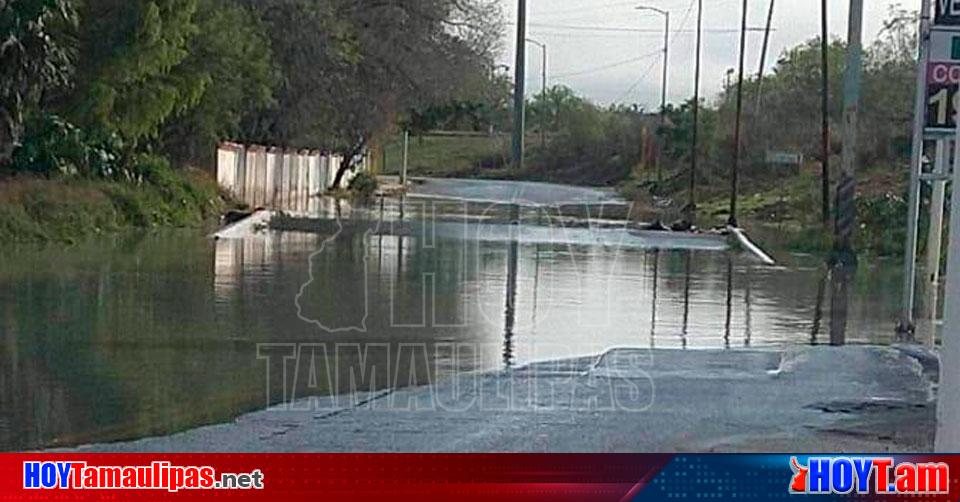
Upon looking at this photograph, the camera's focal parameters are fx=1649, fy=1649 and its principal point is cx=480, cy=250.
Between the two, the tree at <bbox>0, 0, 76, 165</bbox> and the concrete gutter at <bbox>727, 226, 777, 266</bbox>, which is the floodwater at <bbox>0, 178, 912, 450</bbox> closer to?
the concrete gutter at <bbox>727, 226, 777, 266</bbox>

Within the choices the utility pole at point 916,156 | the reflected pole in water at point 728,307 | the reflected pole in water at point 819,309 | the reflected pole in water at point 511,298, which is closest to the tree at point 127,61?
the reflected pole in water at point 511,298

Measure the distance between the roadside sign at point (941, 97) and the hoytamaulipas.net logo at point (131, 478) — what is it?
38.3 feet

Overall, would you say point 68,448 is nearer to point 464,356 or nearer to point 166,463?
point 166,463

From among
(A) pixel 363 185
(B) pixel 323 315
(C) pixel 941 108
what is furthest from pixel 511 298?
(A) pixel 363 185

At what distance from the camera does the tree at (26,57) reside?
2844 cm

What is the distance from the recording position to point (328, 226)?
1521 inches

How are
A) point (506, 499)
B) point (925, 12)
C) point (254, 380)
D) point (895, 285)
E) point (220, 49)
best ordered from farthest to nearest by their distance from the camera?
1. point (220, 49)
2. point (895, 285)
3. point (925, 12)
4. point (254, 380)
5. point (506, 499)

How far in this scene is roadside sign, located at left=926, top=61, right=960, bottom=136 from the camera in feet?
55.3

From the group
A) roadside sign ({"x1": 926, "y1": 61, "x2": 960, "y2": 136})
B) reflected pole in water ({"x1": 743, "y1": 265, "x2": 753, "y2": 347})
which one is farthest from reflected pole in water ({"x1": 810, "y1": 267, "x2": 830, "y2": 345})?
roadside sign ({"x1": 926, "y1": 61, "x2": 960, "y2": 136})

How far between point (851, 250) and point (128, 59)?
49.1 ft

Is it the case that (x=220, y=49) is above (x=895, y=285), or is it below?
above

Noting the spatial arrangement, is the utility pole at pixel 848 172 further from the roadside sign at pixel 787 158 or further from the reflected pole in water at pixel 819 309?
the roadside sign at pixel 787 158

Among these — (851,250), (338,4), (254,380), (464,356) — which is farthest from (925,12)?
(338,4)

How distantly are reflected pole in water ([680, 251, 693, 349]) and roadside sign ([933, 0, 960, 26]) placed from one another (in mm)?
4118
